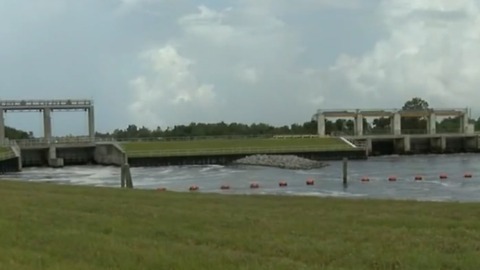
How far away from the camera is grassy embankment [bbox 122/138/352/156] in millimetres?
97525

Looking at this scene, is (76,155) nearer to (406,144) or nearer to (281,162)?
(281,162)

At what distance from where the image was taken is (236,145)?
107812 mm

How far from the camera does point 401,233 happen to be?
11141mm

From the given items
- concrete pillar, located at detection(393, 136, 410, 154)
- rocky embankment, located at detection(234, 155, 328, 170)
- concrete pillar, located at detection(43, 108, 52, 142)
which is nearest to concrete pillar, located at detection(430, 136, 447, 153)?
concrete pillar, located at detection(393, 136, 410, 154)

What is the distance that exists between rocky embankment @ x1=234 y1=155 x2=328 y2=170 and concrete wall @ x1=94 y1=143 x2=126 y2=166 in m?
16.2

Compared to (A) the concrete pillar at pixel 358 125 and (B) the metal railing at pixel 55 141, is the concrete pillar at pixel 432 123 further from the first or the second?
(B) the metal railing at pixel 55 141

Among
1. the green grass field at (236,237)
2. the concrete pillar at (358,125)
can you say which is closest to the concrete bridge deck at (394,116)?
the concrete pillar at (358,125)

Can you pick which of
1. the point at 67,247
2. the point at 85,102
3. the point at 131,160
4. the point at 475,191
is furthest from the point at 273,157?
the point at 67,247

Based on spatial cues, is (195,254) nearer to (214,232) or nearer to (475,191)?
(214,232)

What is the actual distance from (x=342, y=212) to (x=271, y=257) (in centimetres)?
589

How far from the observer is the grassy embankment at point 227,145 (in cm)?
9753

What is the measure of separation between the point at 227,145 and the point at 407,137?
111 ft

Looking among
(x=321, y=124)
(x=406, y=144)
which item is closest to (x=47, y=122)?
(x=321, y=124)

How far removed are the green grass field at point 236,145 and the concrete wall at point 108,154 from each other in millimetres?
1968
